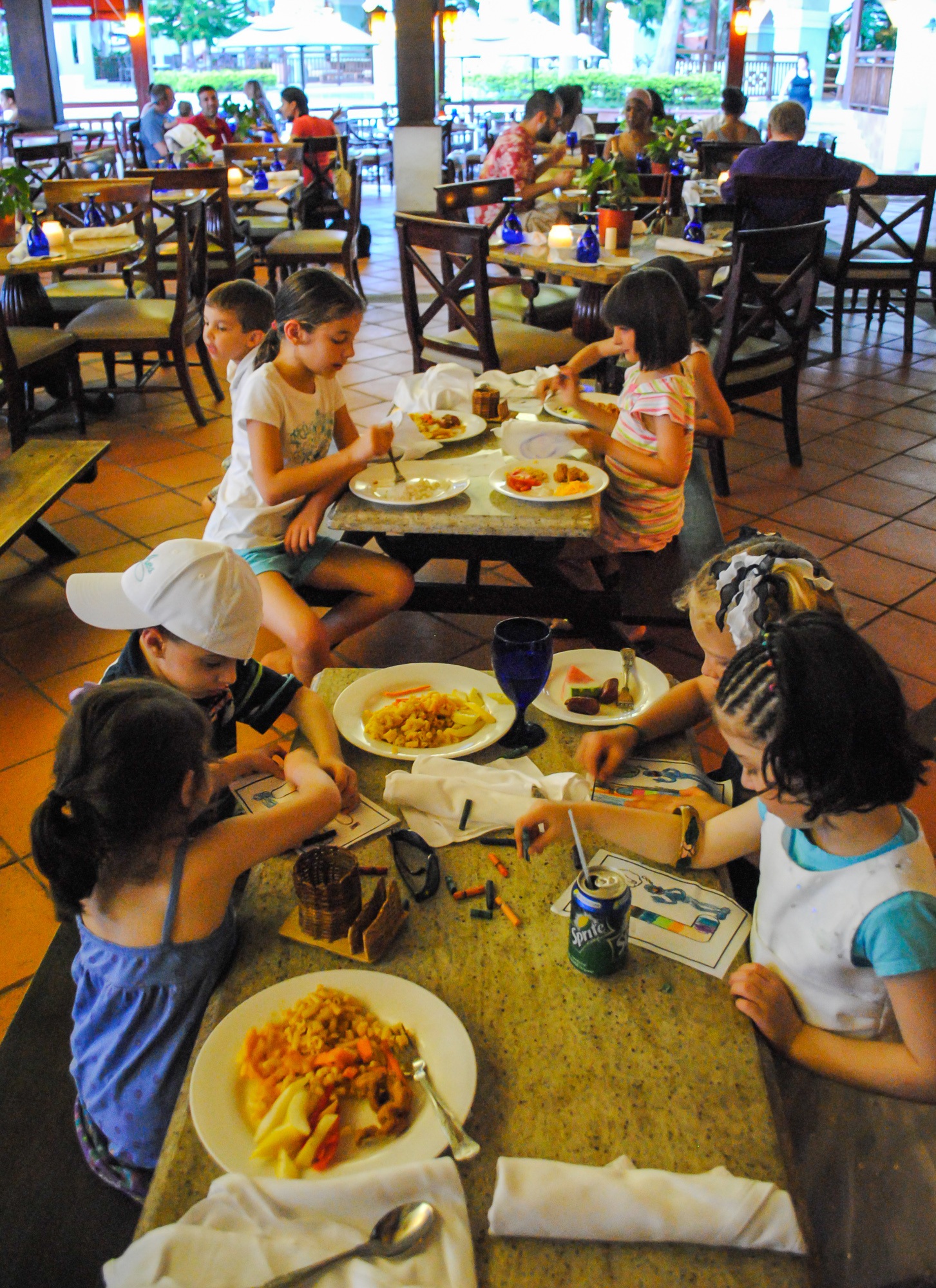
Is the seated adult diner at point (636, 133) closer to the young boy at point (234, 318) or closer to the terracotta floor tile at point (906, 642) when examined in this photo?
the young boy at point (234, 318)

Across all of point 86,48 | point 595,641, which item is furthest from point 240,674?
point 86,48

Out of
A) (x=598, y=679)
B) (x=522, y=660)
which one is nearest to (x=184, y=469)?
(x=598, y=679)

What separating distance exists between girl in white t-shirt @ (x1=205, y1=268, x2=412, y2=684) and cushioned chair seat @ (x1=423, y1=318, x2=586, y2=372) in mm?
1551

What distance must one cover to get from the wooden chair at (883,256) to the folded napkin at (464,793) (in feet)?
16.1

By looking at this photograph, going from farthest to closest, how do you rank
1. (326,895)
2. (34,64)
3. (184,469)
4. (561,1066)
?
(34,64) < (184,469) < (326,895) < (561,1066)

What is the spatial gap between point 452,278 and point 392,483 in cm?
186

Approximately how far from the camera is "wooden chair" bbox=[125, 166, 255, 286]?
16.5ft

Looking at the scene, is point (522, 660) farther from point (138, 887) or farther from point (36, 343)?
point (36, 343)

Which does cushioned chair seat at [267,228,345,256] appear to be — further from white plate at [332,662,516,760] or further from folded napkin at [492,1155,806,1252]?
folded napkin at [492,1155,806,1252]

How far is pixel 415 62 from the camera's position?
823 cm

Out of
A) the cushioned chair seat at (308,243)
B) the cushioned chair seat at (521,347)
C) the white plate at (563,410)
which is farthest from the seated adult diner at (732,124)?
the white plate at (563,410)

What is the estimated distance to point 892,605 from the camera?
3078 mm

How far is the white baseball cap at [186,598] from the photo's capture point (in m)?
1.34

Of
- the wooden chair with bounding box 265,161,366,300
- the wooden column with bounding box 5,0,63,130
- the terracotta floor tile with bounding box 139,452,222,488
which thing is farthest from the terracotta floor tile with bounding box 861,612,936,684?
the wooden column with bounding box 5,0,63,130
